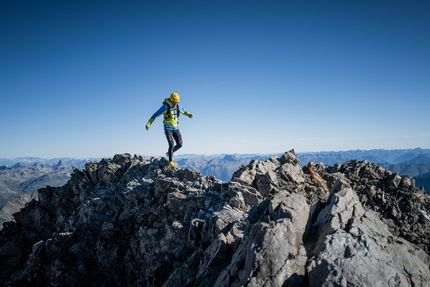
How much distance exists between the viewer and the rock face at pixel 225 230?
10.5m

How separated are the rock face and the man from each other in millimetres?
5371

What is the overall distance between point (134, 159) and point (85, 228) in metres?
15.2

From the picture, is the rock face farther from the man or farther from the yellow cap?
the yellow cap

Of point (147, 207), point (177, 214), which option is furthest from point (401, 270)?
point (147, 207)

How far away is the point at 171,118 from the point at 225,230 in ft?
48.4

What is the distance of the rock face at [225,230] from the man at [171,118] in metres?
5.37

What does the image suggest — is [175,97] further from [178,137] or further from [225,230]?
[225,230]

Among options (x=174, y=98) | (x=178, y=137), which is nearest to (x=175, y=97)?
(x=174, y=98)

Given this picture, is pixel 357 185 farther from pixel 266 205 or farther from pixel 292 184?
pixel 266 205

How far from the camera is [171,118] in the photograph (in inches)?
1031

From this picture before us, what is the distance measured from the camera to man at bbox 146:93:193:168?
85.1 ft

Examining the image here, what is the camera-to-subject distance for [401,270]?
10719 mm

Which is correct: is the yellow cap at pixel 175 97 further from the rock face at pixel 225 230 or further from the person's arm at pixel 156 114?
the rock face at pixel 225 230

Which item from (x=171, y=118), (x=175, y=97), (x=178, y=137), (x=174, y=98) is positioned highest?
(x=175, y=97)
